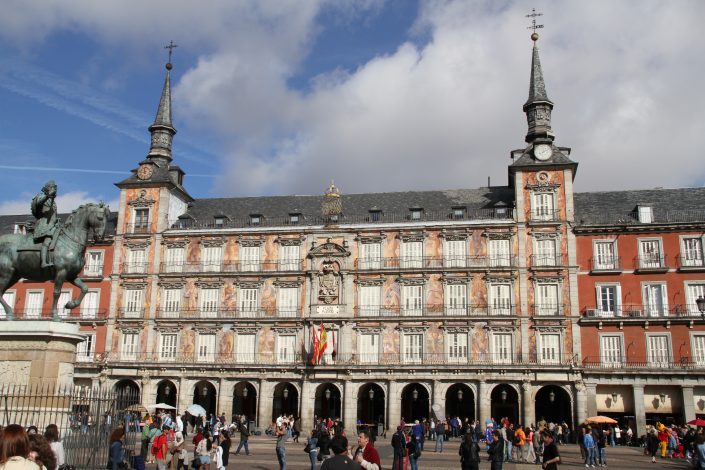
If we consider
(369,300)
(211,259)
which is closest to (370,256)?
(369,300)

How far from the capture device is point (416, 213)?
171 feet

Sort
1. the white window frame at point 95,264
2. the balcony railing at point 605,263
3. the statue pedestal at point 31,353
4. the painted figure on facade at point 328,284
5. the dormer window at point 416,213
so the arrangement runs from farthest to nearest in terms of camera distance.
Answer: the white window frame at point 95,264, the dormer window at point 416,213, the painted figure on facade at point 328,284, the balcony railing at point 605,263, the statue pedestal at point 31,353

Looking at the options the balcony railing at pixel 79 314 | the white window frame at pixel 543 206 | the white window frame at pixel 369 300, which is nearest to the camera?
the white window frame at pixel 543 206

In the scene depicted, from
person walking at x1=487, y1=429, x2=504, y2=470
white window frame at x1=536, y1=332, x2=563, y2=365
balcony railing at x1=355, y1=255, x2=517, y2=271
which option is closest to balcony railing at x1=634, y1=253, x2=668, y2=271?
white window frame at x1=536, y1=332, x2=563, y2=365

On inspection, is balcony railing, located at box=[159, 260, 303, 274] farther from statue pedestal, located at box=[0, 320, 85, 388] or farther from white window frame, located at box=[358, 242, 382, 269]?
statue pedestal, located at box=[0, 320, 85, 388]

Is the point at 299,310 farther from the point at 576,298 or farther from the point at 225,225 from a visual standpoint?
the point at 576,298

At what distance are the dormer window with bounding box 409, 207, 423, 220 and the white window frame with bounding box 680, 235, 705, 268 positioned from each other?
18.0 m

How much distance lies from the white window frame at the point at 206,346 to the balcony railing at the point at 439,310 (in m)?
10.9

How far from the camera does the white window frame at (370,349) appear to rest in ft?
161

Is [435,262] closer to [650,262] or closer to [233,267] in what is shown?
[650,262]

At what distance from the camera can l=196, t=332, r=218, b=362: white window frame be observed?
51344 mm

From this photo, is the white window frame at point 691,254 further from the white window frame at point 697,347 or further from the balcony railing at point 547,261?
the balcony railing at point 547,261

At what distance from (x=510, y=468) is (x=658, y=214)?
29.1 meters

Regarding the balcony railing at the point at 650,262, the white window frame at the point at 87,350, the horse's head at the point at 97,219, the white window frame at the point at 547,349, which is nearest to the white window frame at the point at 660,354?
the balcony railing at the point at 650,262
